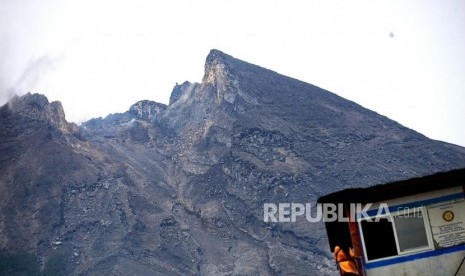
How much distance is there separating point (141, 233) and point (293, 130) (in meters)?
36.6

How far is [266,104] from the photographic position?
106562 millimetres

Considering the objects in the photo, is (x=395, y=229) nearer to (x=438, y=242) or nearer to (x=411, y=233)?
(x=411, y=233)

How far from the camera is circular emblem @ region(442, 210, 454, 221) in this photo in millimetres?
13205

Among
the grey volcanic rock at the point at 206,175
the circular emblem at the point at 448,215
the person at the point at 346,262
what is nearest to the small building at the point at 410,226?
the circular emblem at the point at 448,215

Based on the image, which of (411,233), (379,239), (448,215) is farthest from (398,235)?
(448,215)

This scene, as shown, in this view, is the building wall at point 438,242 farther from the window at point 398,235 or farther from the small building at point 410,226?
the window at point 398,235

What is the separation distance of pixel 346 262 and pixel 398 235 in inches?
60.6

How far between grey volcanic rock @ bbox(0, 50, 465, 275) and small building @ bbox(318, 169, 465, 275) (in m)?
56.0

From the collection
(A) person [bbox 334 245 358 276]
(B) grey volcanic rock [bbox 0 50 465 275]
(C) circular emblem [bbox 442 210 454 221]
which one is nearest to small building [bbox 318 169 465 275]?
(C) circular emblem [bbox 442 210 454 221]

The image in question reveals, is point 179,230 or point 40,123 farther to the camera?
point 40,123

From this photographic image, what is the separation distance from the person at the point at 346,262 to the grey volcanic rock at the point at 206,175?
183 feet

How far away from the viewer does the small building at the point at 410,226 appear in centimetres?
1305

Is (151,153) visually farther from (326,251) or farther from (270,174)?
(326,251)

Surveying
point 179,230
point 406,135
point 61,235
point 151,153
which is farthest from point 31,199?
point 406,135
